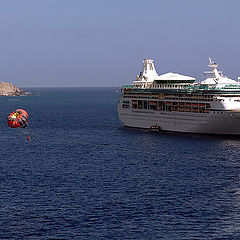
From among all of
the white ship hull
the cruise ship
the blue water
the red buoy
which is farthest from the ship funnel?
the red buoy

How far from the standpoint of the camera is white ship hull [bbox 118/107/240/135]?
9662cm

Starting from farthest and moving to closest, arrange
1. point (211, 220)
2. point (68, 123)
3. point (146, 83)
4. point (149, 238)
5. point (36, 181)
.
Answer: point (68, 123) → point (146, 83) → point (36, 181) → point (211, 220) → point (149, 238)

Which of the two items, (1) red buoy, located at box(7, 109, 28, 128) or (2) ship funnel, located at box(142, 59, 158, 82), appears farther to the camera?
(2) ship funnel, located at box(142, 59, 158, 82)

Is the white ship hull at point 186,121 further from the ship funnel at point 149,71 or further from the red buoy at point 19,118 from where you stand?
the red buoy at point 19,118

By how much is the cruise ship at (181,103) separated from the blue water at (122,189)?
3.31m

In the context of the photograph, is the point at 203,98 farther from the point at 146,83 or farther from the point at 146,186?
the point at 146,186

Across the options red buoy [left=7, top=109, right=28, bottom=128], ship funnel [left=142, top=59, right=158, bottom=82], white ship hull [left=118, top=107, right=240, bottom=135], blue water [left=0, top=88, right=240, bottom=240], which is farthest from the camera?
ship funnel [left=142, top=59, right=158, bottom=82]

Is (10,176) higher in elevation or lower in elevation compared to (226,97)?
lower

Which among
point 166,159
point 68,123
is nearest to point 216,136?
point 166,159

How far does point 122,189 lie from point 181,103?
163 ft

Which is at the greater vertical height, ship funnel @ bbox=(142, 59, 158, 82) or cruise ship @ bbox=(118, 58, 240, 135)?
ship funnel @ bbox=(142, 59, 158, 82)

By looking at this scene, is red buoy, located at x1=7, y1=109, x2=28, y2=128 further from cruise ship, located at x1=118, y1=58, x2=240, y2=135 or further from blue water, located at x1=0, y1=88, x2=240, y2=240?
cruise ship, located at x1=118, y1=58, x2=240, y2=135

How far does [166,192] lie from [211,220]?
9.91 metres

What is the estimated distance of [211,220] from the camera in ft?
160
